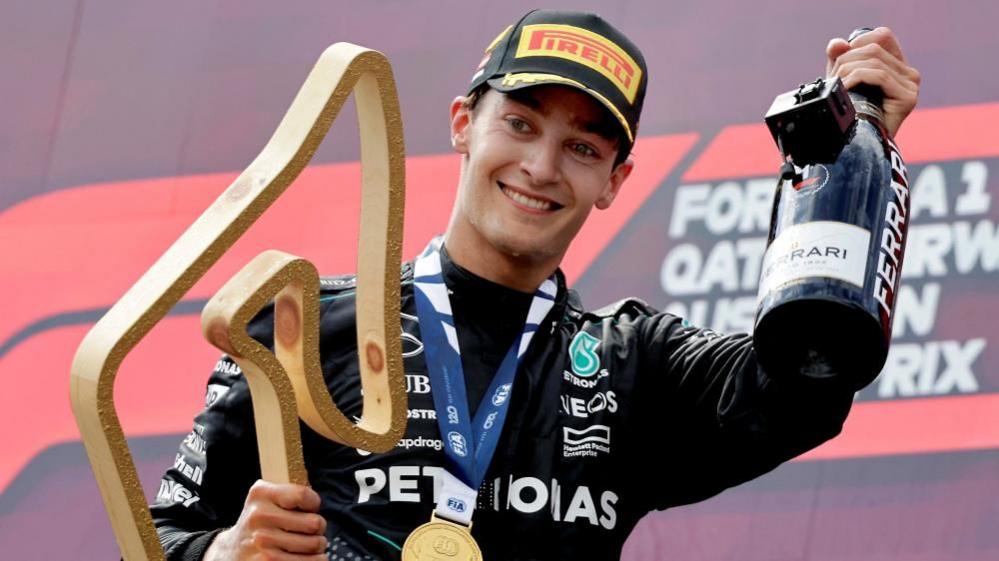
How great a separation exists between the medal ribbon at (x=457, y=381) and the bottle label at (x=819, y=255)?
39cm

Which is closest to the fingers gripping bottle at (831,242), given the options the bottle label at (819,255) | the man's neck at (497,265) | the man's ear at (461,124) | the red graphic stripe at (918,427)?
the bottle label at (819,255)

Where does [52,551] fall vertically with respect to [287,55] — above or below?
below

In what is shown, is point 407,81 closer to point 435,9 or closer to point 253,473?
point 435,9

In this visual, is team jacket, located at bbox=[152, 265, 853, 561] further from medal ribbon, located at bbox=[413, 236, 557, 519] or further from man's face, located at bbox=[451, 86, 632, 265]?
man's face, located at bbox=[451, 86, 632, 265]

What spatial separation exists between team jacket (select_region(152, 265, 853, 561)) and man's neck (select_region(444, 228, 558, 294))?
2.0 inches

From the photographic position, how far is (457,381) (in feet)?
6.86

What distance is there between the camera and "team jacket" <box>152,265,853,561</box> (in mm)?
1995

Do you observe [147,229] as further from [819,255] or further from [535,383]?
[819,255]

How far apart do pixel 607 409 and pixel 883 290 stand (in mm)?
436

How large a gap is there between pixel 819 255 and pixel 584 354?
0.46 metres

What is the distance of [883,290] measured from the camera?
1.82 meters

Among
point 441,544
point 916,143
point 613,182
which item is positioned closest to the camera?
point 441,544

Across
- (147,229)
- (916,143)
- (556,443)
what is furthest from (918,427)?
(147,229)

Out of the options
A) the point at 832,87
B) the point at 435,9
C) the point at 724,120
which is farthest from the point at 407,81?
the point at 832,87
